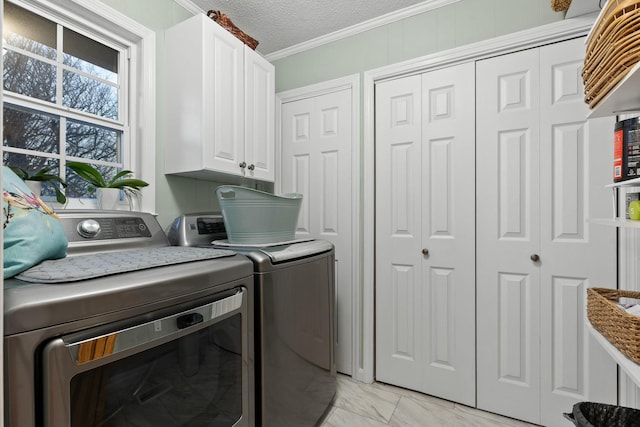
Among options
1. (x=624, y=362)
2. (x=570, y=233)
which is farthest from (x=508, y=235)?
(x=624, y=362)

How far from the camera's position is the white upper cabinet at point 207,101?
67.5 inches

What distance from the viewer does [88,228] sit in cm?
129

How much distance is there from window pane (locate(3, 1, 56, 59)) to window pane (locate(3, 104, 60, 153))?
28 centimetres

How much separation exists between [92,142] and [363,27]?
70.9 inches

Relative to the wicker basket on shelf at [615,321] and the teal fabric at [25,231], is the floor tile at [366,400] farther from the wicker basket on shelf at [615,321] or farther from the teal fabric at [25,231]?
the teal fabric at [25,231]

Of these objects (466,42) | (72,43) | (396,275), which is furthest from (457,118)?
(72,43)

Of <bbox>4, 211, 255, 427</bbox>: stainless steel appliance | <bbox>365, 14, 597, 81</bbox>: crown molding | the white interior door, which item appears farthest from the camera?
the white interior door

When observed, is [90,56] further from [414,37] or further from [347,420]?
[347,420]

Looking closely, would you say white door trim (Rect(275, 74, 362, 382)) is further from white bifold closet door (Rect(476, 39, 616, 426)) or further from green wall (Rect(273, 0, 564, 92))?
white bifold closet door (Rect(476, 39, 616, 426))

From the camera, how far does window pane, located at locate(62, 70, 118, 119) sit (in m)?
1.54

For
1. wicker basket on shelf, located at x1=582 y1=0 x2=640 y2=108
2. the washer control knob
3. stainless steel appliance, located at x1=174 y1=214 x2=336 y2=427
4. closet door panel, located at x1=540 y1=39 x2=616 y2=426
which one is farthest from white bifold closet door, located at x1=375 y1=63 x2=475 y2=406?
the washer control knob

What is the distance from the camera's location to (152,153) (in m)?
1.77

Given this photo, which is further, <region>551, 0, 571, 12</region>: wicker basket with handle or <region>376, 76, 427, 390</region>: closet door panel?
<region>376, 76, 427, 390</region>: closet door panel

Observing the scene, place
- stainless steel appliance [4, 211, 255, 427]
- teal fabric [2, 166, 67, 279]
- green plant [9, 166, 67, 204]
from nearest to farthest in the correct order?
1. stainless steel appliance [4, 211, 255, 427]
2. teal fabric [2, 166, 67, 279]
3. green plant [9, 166, 67, 204]
